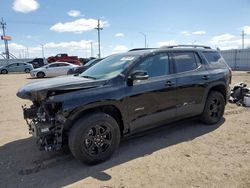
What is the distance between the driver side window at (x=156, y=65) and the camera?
5133mm

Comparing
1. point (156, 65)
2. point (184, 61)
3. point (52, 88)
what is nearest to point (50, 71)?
point (184, 61)

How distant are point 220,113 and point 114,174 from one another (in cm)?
355

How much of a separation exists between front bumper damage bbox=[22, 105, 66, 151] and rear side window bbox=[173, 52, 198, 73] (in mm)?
2688

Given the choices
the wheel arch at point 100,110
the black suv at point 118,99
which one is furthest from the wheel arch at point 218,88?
the wheel arch at point 100,110

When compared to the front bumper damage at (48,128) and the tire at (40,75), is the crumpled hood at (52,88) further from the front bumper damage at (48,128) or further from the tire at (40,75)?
the tire at (40,75)

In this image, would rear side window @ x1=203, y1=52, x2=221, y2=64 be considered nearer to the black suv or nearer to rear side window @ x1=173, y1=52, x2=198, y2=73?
the black suv

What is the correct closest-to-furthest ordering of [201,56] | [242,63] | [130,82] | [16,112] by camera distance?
1. [130,82]
2. [201,56]
3. [16,112]
4. [242,63]

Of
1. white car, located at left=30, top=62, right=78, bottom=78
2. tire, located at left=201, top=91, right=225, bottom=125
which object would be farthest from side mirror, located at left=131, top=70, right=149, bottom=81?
white car, located at left=30, top=62, right=78, bottom=78

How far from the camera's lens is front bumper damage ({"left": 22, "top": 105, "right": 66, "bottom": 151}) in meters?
4.18

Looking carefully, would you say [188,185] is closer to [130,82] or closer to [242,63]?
[130,82]

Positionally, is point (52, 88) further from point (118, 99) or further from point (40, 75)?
point (40, 75)

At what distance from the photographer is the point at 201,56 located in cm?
629

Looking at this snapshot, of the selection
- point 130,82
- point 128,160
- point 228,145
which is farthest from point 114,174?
point 228,145

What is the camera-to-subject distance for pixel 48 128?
4.20 meters
